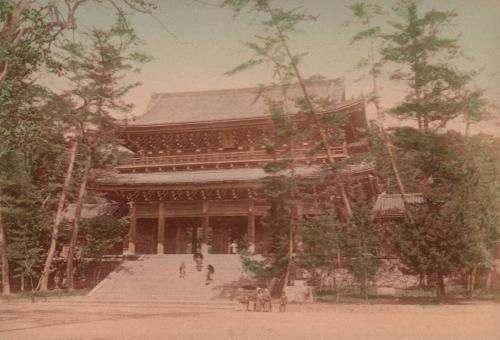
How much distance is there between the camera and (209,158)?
2616 cm

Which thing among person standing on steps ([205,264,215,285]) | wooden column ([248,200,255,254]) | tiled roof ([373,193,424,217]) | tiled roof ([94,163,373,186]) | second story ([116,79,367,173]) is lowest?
person standing on steps ([205,264,215,285])

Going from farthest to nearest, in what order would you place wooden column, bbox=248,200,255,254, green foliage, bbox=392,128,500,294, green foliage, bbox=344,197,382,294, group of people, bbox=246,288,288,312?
wooden column, bbox=248,200,255,254
green foliage, bbox=344,197,382,294
green foliage, bbox=392,128,500,294
group of people, bbox=246,288,288,312

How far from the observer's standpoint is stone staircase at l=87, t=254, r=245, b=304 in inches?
723

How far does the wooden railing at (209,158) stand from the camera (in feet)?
81.0

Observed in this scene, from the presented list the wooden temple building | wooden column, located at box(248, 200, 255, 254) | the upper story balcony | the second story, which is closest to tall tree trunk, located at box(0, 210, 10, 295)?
the wooden temple building

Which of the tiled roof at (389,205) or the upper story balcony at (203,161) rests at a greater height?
the upper story balcony at (203,161)

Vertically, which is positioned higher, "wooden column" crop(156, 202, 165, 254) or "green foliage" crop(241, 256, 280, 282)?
"wooden column" crop(156, 202, 165, 254)

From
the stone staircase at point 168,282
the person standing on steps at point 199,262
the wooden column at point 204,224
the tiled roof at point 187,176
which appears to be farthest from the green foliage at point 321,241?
the wooden column at point 204,224

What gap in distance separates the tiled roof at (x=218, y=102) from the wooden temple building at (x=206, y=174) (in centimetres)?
12

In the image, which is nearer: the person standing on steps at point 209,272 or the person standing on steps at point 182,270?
the person standing on steps at point 209,272

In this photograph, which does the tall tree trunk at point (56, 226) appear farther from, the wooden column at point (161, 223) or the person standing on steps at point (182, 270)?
the person standing on steps at point (182, 270)

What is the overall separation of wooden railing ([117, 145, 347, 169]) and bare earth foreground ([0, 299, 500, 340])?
10.3 meters

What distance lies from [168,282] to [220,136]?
358 inches

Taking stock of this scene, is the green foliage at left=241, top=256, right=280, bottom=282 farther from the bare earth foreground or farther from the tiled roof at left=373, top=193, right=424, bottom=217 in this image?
the tiled roof at left=373, top=193, right=424, bottom=217
